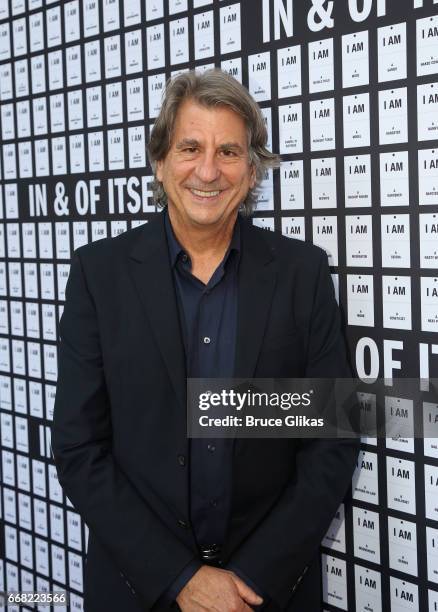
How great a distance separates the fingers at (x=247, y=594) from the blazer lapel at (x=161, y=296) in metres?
0.32

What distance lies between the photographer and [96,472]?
1304 millimetres

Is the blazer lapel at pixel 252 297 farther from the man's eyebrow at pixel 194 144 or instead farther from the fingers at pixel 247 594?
the fingers at pixel 247 594

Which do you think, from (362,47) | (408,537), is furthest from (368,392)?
(362,47)

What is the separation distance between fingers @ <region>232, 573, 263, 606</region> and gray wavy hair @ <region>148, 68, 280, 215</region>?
79 centimetres

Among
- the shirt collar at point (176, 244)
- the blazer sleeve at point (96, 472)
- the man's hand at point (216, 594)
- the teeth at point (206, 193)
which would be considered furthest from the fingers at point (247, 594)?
the teeth at point (206, 193)

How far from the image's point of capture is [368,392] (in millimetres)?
1445

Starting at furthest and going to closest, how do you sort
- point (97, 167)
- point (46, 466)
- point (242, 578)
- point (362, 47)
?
1. point (46, 466)
2. point (97, 167)
3. point (362, 47)
4. point (242, 578)

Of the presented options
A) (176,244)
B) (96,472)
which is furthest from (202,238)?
(96,472)

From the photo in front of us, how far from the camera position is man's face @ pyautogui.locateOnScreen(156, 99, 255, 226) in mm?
1290

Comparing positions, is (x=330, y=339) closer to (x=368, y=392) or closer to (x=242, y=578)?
(x=368, y=392)

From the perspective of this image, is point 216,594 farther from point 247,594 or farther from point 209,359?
point 209,359

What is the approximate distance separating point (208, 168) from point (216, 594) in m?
0.75

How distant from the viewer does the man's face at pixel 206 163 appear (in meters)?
1.29

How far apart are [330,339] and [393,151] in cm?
38
